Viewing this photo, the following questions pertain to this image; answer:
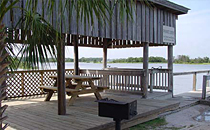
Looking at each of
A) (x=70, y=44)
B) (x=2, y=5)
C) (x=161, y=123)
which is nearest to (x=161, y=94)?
(x=161, y=123)

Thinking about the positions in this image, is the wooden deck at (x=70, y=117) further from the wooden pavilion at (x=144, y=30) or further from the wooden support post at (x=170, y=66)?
the wooden support post at (x=170, y=66)

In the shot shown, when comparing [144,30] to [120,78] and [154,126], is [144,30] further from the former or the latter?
[154,126]

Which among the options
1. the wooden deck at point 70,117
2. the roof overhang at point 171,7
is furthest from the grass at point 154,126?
the roof overhang at point 171,7

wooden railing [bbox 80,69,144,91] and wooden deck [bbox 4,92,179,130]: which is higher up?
wooden railing [bbox 80,69,144,91]

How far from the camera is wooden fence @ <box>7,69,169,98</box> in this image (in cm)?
788

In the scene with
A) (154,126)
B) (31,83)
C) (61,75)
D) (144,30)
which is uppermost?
(144,30)

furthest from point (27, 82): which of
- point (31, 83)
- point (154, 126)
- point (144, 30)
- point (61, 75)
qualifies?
point (154, 126)

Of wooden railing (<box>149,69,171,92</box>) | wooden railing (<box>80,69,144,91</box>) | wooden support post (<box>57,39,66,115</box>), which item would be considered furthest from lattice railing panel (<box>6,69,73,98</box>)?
wooden railing (<box>149,69,171,92</box>)

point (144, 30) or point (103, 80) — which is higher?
point (144, 30)

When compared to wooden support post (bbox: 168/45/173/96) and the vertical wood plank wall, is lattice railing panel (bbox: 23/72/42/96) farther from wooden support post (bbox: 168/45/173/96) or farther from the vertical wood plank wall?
wooden support post (bbox: 168/45/173/96)

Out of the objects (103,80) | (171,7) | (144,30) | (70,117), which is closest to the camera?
(70,117)

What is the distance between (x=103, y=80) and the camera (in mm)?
8578

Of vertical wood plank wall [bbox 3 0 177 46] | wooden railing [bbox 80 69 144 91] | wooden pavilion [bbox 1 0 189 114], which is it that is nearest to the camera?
vertical wood plank wall [bbox 3 0 177 46]

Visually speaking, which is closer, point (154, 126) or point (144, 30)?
point (154, 126)
